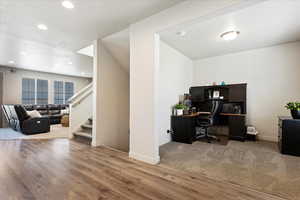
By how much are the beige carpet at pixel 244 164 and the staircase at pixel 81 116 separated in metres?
2.35

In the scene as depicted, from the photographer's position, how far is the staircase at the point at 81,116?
163 inches

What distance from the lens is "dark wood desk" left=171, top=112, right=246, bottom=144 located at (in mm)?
3674

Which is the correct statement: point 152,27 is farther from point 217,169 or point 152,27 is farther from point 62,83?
point 62,83

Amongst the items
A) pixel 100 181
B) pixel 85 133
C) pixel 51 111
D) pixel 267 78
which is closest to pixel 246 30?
pixel 267 78

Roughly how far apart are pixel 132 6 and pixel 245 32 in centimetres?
259

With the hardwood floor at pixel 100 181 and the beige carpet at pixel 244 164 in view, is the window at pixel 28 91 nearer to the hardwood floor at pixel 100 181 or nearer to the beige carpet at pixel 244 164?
the hardwood floor at pixel 100 181

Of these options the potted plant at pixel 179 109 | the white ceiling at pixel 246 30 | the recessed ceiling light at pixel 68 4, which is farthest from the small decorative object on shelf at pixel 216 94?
the recessed ceiling light at pixel 68 4

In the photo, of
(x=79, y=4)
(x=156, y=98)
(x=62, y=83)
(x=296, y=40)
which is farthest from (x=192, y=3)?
(x=62, y=83)

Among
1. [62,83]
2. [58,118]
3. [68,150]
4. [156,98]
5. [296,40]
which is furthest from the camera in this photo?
[62,83]

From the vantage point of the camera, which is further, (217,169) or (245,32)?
(245,32)

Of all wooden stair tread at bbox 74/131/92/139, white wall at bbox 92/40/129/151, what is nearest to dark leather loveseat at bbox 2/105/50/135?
wooden stair tread at bbox 74/131/92/139

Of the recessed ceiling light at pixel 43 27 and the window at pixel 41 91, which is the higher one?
the recessed ceiling light at pixel 43 27

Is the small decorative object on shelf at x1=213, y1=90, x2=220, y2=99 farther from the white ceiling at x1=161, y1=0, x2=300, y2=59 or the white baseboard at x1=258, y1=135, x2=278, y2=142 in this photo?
the white baseboard at x1=258, y1=135, x2=278, y2=142

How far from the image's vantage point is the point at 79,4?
2240 mm
